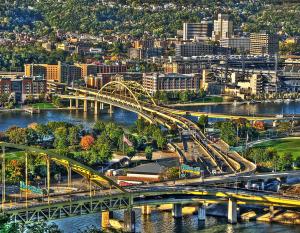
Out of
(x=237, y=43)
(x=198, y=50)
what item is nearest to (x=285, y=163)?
(x=198, y=50)

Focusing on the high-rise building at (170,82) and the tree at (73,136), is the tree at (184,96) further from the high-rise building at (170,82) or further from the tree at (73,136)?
the tree at (73,136)

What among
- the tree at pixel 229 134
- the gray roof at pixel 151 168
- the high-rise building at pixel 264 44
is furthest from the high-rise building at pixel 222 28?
the gray roof at pixel 151 168

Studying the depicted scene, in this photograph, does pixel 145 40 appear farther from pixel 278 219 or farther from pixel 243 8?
pixel 278 219

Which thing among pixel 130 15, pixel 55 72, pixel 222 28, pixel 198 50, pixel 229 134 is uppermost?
pixel 130 15

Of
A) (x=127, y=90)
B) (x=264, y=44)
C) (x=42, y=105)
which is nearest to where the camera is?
(x=42, y=105)

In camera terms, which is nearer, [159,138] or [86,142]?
[86,142]

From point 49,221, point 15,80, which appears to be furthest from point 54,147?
point 15,80

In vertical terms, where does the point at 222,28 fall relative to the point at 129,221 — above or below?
above

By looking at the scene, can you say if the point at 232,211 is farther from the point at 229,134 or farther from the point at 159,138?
the point at 229,134
